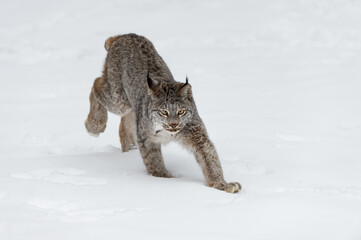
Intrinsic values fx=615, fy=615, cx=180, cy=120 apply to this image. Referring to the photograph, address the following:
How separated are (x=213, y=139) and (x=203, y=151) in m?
1.62

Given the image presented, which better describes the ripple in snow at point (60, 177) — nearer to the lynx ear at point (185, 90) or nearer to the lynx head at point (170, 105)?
the lynx head at point (170, 105)

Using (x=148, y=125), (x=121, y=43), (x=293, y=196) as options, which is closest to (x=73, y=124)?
(x=121, y=43)

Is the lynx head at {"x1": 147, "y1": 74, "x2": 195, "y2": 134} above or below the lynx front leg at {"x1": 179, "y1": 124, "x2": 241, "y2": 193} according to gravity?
above

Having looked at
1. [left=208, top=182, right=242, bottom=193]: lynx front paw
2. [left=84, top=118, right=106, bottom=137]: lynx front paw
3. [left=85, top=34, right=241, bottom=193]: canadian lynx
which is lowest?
Result: [left=208, top=182, right=242, bottom=193]: lynx front paw

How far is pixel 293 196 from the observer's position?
4.86 m

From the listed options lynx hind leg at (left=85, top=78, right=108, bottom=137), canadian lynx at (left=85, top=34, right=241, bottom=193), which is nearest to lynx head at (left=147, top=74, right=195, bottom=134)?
canadian lynx at (left=85, top=34, right=241, bottom=193)

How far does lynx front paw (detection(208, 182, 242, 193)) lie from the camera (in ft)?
17.4

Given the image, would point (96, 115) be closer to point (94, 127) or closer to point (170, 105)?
point (94, 127)

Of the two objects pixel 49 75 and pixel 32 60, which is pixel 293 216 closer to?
pixel 49 75

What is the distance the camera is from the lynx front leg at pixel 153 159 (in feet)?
19.5

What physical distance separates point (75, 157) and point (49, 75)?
6263mm

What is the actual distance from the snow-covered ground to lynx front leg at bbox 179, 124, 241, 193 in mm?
229

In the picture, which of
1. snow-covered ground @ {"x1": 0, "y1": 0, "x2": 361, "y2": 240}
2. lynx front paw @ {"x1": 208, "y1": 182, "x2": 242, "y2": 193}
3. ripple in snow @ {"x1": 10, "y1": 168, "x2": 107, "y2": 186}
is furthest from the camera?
ripple in snow @ {"x1": 10, "y1": 168, "x2": 107, "y2": 186}

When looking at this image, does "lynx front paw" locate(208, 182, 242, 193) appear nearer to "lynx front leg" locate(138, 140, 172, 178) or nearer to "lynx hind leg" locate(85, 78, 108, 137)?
"lynx front leg" locate(138, 140, 172, 178)
